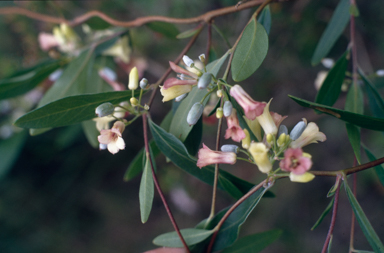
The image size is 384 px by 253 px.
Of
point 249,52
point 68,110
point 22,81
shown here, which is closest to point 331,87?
point 249,52

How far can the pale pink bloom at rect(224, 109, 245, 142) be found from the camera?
0.74 meters

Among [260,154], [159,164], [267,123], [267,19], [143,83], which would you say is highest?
[159,164]

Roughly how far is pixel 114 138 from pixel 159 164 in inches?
63.3

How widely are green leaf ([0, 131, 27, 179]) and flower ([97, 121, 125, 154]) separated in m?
1.14

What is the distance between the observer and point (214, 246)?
100cm

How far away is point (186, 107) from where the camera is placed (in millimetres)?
926

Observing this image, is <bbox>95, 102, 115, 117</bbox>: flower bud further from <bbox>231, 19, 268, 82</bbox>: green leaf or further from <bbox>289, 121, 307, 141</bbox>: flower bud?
<bbox>289, 121, 307, 141</bbox>: flower bud

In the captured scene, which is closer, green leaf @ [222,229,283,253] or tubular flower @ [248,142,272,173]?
tubular flower @ [248,142,272,173]

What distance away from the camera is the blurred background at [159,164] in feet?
6.88

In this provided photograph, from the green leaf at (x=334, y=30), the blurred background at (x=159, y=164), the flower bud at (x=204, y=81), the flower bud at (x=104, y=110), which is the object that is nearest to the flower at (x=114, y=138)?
the flower bud at (x=104, y=110)

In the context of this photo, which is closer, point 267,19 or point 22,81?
point 267,19

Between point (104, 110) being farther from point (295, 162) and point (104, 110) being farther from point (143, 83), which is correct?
point (295, 162)

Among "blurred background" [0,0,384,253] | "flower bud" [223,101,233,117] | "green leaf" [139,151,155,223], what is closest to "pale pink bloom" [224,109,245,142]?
"flower bud" [223,101,233,117]

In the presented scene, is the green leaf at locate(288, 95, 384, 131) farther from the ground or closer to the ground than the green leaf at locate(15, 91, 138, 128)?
closer to the ground
